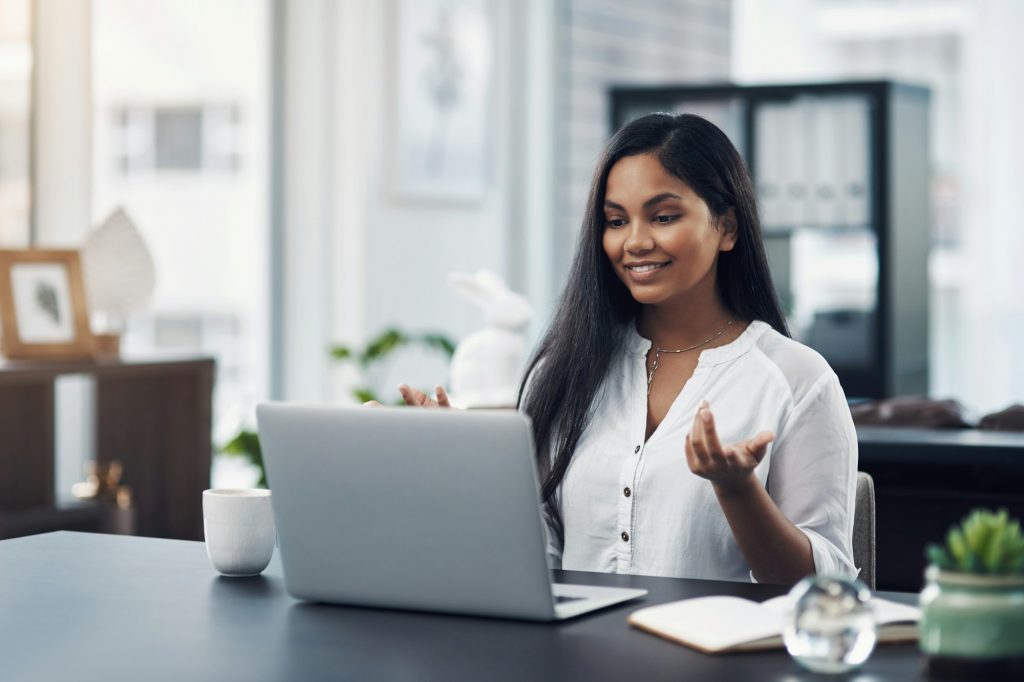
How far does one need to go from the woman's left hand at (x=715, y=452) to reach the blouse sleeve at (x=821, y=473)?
0.30 meters

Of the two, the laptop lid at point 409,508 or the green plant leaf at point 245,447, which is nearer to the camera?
the laptop lid at point 409,508

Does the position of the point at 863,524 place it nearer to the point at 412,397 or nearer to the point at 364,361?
the point at 412,397

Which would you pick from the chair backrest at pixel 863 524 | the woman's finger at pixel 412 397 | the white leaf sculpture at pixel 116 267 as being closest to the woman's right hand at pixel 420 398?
the woman's finger at pixel 412 397

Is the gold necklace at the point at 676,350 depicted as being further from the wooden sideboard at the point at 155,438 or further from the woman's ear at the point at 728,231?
the wooden sideboard at the point at 155,438

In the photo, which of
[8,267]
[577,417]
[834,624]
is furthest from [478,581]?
[8,267]

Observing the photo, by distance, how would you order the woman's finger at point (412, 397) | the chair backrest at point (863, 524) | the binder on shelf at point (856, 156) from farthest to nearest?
the binder on shelf at point (856, 156)
the chair backrest at point (863, 524)
the woman's finger at point (412, 397)

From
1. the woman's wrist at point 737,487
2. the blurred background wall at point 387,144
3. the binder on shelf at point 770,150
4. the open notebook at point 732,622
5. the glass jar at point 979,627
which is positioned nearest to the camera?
the glass jar at point 979,627

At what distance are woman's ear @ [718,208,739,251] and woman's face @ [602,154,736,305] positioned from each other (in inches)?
1.1

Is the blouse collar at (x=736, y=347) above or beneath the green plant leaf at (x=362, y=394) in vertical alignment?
above

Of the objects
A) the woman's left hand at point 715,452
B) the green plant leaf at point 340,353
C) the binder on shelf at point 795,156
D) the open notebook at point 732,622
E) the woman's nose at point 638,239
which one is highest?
the binder on shelf at point 795,156

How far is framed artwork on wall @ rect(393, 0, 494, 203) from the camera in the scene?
17.7ft

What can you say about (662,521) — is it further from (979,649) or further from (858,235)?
(858,235)

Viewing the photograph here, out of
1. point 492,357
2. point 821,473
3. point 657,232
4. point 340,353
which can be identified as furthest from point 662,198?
point 340,353

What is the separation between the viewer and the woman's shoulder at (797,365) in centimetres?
187
